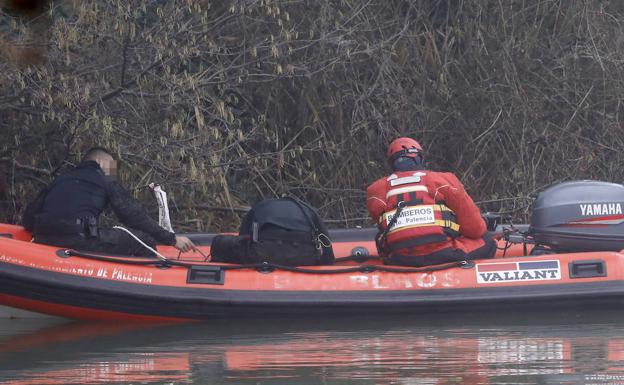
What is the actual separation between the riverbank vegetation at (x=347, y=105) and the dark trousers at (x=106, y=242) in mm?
1034

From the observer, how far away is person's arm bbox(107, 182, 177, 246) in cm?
739

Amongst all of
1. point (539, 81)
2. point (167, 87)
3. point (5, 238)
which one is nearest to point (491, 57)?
point (539, 81)

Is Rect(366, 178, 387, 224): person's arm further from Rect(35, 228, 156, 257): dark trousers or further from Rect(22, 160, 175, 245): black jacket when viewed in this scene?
Rect(35, 228, 156, 257): dark trousers

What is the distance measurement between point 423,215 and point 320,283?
0.68 m

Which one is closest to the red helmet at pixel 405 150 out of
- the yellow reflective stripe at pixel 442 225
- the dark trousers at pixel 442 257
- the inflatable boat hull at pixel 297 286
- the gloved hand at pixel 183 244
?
the yellow reflective stripe at pixel 442 225

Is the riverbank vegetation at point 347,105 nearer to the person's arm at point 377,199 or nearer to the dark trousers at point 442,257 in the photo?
the person's arm at point 377,199

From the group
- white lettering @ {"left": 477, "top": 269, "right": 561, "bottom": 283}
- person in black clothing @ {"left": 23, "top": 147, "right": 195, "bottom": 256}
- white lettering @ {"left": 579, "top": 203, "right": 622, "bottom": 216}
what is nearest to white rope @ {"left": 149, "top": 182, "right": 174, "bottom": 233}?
person in black clothing @ {"left": 23, "top": 147, "right": 195, "bottom": 256}

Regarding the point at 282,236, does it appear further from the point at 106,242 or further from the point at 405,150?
the point at 106,242

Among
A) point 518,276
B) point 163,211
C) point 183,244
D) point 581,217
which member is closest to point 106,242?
point 183,244

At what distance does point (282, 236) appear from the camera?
712 centimetres

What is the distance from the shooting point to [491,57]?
34.3 ft

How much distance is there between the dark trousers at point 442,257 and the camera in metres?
7.08

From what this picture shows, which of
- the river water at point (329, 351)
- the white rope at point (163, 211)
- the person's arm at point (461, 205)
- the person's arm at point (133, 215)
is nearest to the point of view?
the river water at point (329, 351)

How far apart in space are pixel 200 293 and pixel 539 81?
15.4 ft
